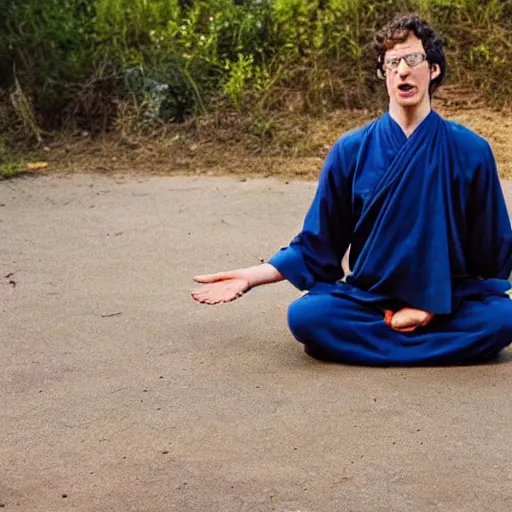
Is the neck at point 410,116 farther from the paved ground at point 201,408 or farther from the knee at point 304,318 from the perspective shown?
the paved ground at point 201,408

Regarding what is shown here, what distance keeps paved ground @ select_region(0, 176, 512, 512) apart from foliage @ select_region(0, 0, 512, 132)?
8.43 feet

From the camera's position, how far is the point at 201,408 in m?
3.24

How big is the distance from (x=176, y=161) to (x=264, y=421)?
3937 millimetres

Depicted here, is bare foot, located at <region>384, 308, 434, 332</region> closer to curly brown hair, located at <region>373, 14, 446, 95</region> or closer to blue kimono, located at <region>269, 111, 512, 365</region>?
blue kimono, located at <region>269, 111, 512, 365</region>

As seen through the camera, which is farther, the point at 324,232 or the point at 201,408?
the point at 324,232

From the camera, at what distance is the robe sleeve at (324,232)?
364 centimetres

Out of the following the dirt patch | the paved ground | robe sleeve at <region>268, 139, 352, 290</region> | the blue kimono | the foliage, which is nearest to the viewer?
the paved ground

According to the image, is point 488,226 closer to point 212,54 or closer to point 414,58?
point 414,58

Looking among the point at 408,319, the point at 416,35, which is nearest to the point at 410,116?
the point at 416,35

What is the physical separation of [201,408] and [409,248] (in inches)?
33.6

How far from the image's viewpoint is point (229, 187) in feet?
20.7

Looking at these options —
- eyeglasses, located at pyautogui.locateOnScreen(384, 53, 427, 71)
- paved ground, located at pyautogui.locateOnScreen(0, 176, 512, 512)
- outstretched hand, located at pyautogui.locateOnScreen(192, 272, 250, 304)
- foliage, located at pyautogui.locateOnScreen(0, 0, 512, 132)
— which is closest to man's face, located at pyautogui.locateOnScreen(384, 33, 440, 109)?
eyeglasses, located at pyautogui.locateOnScreen(384, 53, 427, 71)

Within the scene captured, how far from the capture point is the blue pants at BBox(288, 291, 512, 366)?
357 cm

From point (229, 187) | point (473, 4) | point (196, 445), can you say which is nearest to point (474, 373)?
point (196, 445)
